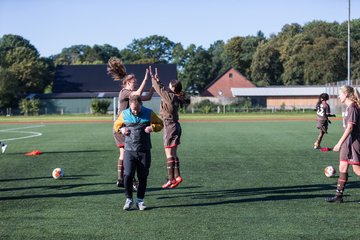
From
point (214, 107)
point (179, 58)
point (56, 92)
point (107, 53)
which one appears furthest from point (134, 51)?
point (214, 107)

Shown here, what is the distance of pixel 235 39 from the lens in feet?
372

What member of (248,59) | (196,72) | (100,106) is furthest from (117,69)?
(248,59)

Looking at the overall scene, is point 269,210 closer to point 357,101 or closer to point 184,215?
point 184,215

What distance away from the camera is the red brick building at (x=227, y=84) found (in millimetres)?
92250

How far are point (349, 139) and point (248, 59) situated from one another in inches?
4046

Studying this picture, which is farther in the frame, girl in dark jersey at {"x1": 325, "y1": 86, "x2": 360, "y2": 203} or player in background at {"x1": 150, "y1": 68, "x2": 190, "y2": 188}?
player in background at {"x1": 150, "y1": 68, "x2": 190, "y2": 188}

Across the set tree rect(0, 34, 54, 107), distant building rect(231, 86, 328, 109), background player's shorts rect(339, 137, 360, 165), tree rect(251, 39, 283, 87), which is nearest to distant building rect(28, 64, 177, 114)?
tree rect(0, 34, 54, 107)

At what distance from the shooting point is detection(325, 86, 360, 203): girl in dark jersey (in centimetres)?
834

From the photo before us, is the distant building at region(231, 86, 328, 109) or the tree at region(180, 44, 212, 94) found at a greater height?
the tree at region(180, 44, 212, 94)

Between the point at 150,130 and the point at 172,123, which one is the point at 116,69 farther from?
the point at 150,130

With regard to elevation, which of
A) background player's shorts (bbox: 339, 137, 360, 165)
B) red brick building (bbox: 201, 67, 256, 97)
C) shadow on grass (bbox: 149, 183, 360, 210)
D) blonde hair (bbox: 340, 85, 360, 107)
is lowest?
shadow on grass (bbox: 149, 183, 360, 210)

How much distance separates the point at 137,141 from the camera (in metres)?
7.84

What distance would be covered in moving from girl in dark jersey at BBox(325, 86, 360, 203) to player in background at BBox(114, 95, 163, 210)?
9.91 ft

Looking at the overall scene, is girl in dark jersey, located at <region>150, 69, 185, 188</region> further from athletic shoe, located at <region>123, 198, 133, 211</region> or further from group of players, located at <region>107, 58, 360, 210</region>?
athletic shoe, located at <region>123, 198, 133, 211</region>
